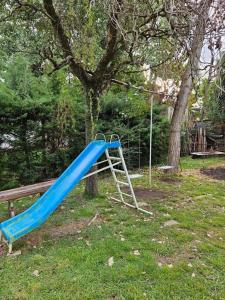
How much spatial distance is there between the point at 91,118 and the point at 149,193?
1.80 metres

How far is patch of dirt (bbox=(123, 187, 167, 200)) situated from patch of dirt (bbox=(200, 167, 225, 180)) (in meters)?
2.05

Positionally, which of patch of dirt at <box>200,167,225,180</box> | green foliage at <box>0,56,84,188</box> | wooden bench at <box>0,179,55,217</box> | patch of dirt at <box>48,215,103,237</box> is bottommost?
patch of dirt at <box>48,215,103,237</box>

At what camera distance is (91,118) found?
13.9 feet

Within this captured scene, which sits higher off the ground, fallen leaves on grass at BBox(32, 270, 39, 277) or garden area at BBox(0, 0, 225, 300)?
garden area at BBox(0, 0, 225, 300)

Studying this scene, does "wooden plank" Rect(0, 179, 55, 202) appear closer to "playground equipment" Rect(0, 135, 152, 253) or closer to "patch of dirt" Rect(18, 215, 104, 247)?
"playground equipment" Rect(0, 135, 152, 253)

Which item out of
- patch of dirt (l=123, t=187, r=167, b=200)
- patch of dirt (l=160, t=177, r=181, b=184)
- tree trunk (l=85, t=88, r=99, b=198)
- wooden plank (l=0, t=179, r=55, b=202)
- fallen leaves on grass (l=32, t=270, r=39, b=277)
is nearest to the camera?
fallen leaves on grass (l=32, t=270, r=39, b=277)

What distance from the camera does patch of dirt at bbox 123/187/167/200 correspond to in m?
4.67

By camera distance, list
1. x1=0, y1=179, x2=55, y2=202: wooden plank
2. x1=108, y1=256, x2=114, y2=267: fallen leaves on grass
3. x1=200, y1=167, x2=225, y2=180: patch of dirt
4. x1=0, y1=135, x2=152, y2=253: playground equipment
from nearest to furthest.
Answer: x1=108, y1=256, x2=114, y2=267: fallen leaves on grass → x1=0, y1=135, x2=152, y2=253: playground equipment → x1=0, y1=179, x2=55, y2=202: wooden plank → x1=200, y1=167, x2=225, y2=180: patch of dirt

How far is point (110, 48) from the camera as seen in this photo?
147 inches

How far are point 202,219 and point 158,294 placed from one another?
70.4 inches

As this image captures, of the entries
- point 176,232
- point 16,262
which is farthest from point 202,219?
point 16,262

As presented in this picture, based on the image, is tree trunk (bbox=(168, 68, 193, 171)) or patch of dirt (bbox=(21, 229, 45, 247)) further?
tree trunk (bbox=(168, 68, 193, 171))

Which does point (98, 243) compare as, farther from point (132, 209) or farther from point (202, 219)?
point (202, 219)

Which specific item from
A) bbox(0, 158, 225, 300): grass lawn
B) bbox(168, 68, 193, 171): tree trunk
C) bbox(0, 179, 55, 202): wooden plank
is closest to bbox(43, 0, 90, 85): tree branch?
bbox(0, 179, 55, 202): wooden plank
